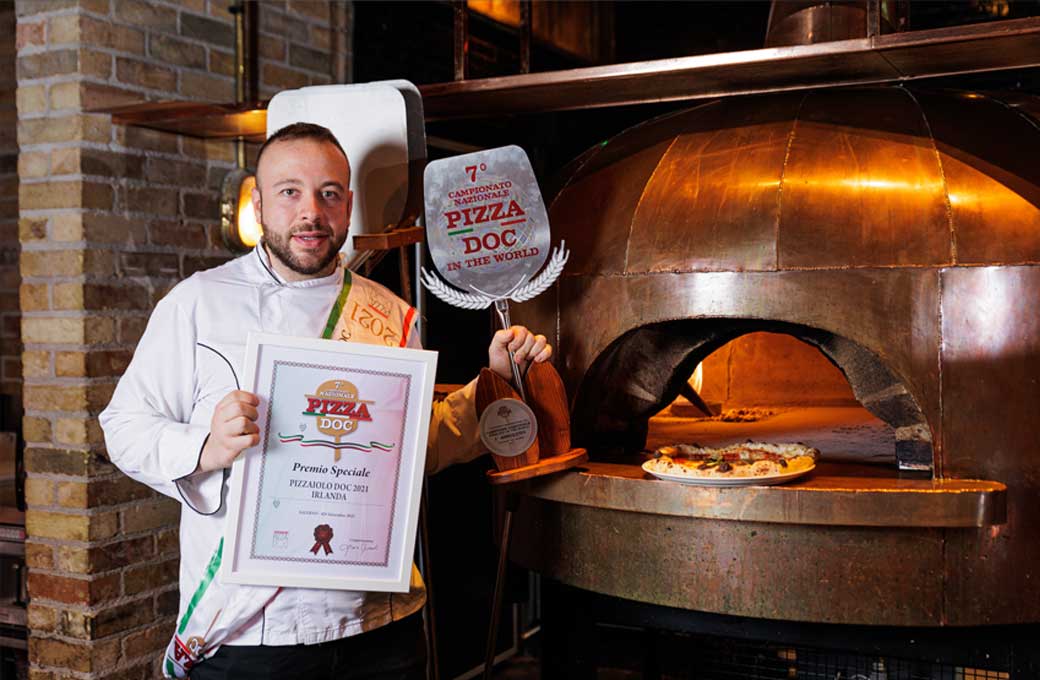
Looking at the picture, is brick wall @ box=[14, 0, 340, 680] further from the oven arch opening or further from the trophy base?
the oven arch opening

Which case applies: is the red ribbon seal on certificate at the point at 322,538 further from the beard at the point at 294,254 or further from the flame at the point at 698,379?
the flame at the point at 698,379

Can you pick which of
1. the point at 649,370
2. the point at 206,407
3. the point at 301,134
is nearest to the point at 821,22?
the point at 649,370

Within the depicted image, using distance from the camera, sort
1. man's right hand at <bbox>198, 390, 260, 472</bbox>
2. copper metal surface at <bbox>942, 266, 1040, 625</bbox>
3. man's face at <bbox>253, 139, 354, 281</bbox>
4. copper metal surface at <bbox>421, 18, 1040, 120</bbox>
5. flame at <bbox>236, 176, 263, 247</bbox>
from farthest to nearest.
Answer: flame at <bbox>236, 176, 263, 247</bbox>, copper metal surface at <bbox>942, 266, 1040, 625</bbox>, copper metal surface at <bbox>421, 18, 1040, 120</bbox>, man's face at <bbox>253, 139, 354, 281</bbox>, man's right hand at <bbox>198, 390, 260, 472</bbox>

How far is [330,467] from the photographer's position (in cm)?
219

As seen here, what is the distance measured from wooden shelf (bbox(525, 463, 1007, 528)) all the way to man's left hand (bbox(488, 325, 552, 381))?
475 millimetres

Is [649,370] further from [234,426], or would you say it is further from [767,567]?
[234,426]

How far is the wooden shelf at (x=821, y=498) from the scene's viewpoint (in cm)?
272

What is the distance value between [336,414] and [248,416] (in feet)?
0.60

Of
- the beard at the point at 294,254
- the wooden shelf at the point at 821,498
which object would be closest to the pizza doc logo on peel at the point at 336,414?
the beard at the point at 294,254

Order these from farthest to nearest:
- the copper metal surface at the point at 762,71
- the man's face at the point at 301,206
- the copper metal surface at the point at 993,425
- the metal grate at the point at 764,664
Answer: the metal grate at the point at 764,664, the copper metal surface at the point at 993,425, the copper metal surface at the point at 762,71, the man's face at the point at 301,206

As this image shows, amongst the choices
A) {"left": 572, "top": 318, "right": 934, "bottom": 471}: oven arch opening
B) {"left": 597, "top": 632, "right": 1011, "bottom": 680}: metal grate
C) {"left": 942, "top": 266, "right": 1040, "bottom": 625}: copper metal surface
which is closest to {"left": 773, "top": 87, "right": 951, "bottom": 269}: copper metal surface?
{"left": 942, "top": 266, "right": 1040, "bottom": 625}: copper metal surface

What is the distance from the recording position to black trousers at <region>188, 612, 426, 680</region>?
2.20m

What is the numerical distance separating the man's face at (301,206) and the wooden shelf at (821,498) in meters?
1.12

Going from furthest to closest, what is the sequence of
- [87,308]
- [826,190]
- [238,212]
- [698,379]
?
[698,379] < [238,212] < [87,308] < [826,190]
